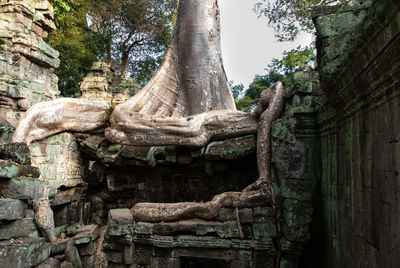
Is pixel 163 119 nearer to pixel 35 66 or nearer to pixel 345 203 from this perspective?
pixel 345 203

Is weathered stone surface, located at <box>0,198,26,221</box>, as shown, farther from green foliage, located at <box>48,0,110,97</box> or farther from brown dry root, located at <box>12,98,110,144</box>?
green foliage, located at <box>48,0,110,97</box>

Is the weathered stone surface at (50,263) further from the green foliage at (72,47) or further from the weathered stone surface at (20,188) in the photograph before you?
the green foliage at (72,47)

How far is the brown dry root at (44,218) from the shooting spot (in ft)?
12.0

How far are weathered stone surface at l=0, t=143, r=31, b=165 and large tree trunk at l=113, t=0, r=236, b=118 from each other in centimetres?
218

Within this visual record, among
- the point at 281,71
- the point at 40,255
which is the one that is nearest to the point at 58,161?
the point at 40,255

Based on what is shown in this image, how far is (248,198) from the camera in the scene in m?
3.26

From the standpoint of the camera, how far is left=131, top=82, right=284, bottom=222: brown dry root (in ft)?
10.7

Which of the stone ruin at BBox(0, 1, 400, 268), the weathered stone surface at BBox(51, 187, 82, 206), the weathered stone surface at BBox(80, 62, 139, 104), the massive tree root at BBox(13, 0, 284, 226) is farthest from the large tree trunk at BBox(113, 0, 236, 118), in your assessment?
the weathered stone surface at BBox(80, 62, 139, 104)

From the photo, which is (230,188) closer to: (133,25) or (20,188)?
(20,188)

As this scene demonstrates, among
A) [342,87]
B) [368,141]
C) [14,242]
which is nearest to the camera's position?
[368,141]

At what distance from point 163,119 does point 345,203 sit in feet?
8.87

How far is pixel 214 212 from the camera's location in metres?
3.32

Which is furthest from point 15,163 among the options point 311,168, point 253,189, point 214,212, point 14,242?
point 311,168

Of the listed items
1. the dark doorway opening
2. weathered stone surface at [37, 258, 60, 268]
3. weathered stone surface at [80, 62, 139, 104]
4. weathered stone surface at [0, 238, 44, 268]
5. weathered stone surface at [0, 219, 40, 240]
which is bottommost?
the dark doorway opening
